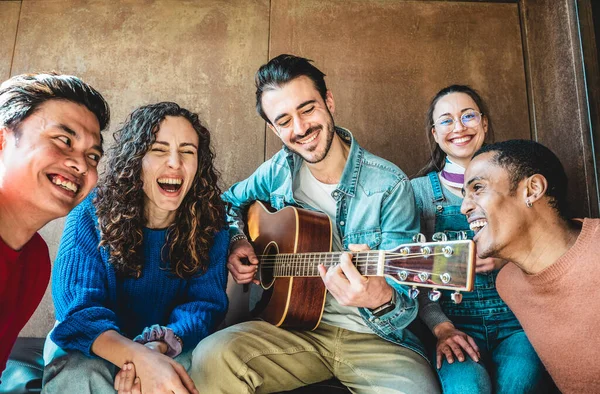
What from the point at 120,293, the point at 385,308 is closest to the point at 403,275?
the point at 385,308

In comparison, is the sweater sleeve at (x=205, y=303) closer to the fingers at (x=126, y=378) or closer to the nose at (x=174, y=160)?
the fingers at (x=126, y=378)

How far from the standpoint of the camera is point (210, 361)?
1.81 meters

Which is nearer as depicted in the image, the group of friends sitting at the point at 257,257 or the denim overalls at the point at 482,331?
the group of friends sitting at the point at 257,257

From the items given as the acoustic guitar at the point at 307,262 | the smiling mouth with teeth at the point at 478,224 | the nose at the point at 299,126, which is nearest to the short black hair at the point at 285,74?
the nose at the point at 299,126

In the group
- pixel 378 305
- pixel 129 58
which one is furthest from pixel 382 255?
pixel 129 58

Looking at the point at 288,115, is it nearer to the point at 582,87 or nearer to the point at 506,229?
the point at 506,229

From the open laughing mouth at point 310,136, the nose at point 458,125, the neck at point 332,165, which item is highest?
the nose at point 458,125

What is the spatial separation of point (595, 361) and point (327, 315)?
0.99 metres

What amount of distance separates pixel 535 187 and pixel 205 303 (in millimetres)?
1279

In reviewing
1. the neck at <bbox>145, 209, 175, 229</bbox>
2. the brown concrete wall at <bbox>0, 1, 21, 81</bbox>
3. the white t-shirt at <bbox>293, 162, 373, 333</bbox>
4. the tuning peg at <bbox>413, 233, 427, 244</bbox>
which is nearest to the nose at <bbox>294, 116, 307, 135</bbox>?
the white t-shirt at <bbox>293, 162, 373, 333</bbox>

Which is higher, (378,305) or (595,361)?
(378,305)

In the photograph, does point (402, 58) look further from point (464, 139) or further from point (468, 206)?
point (468, 206)

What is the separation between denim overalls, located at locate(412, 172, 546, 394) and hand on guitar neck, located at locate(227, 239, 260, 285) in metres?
0.85

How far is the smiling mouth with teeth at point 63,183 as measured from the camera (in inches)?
59.1
